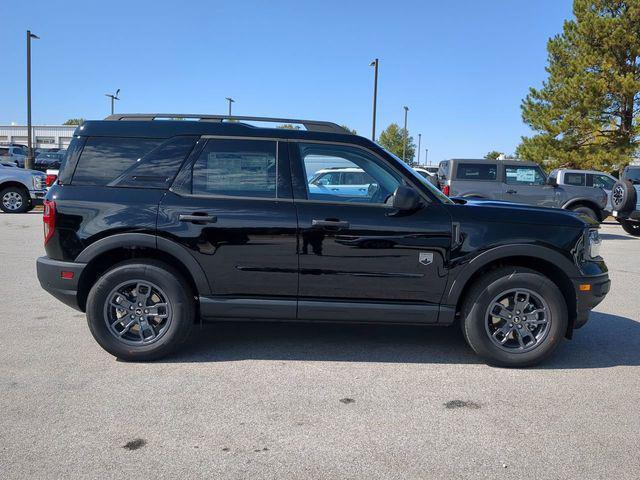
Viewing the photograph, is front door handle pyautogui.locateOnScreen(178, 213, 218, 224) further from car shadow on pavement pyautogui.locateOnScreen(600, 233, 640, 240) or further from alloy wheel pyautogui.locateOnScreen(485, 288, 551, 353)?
car shadow on pavement pyautogui.locateOnScreen(600, 233, 640, 240)

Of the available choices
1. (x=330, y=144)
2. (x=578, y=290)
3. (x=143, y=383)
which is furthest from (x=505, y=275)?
(x=143, y=383)

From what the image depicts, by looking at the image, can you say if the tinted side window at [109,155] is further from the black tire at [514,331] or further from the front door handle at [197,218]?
the black tire at [514,331]

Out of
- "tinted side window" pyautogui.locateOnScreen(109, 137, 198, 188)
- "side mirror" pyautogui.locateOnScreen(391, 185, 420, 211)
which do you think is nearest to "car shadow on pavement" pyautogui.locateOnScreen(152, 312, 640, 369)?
"side mirror" pyautogui.locateOnScreen(391, 185, 420, 211)

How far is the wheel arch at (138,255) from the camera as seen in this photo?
13.9ft

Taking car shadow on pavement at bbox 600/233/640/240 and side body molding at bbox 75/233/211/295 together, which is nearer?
side body molding at bbox 75/233/211/295

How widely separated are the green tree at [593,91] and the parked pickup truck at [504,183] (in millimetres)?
12196

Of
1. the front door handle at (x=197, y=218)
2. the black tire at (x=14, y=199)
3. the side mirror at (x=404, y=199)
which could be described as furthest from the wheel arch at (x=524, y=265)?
the black tire at (x=14, y=199)

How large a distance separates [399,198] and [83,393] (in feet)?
8.66

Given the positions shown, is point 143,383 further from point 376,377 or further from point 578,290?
point 578,290

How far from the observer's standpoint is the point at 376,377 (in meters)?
4.12

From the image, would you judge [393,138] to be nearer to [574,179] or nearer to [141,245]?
[574,179]

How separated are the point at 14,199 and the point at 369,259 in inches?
591

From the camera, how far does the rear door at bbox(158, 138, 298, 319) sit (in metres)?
4.21

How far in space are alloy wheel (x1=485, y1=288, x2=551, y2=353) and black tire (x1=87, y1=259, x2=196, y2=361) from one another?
2429mm
